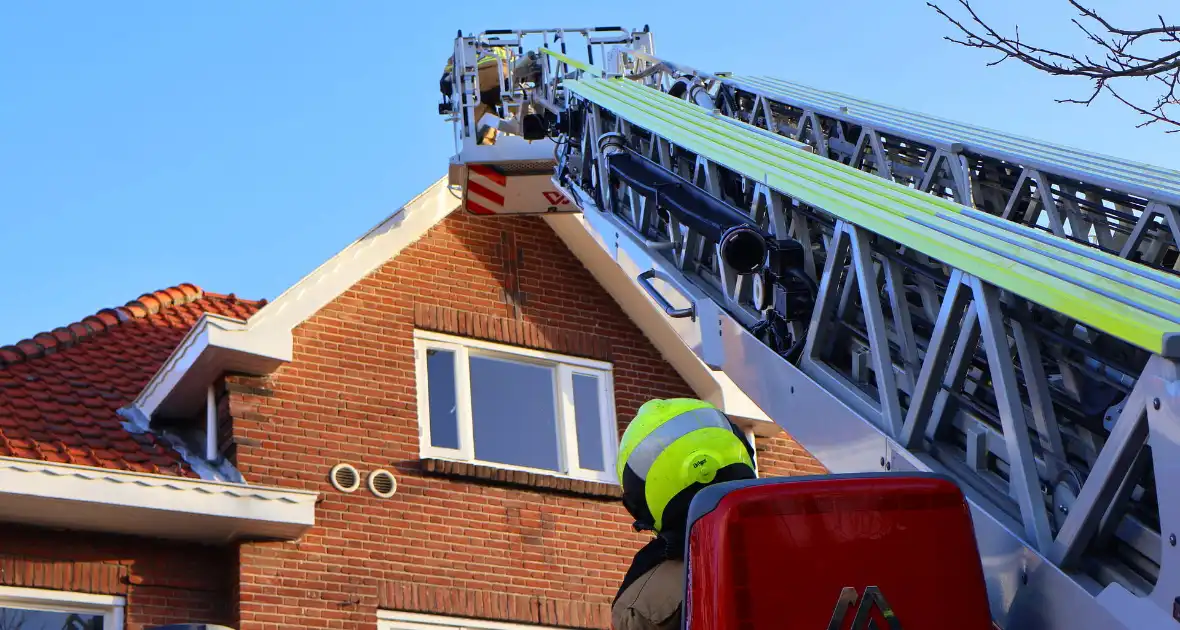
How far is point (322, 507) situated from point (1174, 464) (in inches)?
303

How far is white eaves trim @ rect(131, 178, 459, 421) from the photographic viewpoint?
1033 centimetres

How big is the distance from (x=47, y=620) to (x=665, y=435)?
20.4ft

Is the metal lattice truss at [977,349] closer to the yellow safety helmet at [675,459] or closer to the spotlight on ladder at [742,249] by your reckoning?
the spotlight on ladder at [742,249]

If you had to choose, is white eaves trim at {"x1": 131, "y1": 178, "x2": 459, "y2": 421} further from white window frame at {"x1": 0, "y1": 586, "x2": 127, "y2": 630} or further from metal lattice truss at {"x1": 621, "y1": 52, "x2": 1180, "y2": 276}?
metal lattice truss at {"x1": 621, "y1": 52, "x2": 1180, "y2": 276}

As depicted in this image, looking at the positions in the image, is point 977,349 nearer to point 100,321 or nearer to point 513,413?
point 513,413

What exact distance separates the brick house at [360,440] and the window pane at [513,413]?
2 cm

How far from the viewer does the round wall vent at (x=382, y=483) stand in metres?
10.7

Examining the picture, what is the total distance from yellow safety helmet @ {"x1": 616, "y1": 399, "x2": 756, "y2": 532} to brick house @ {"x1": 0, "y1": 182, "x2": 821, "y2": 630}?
550 cm

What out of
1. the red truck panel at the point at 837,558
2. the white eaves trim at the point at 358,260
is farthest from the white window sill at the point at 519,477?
the red truck panel at the point at 837,558

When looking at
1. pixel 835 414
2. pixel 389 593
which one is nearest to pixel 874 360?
pixel 835 414

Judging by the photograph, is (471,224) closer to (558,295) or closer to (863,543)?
(558,295)

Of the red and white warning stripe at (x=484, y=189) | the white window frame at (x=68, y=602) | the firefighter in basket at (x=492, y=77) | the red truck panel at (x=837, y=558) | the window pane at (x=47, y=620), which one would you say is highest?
the firefighter in basket at (x=492, y=77)

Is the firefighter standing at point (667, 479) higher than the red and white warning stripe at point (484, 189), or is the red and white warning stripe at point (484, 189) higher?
the red and white warning stripe at point (484, 189)

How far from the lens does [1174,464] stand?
3492 millimetres
